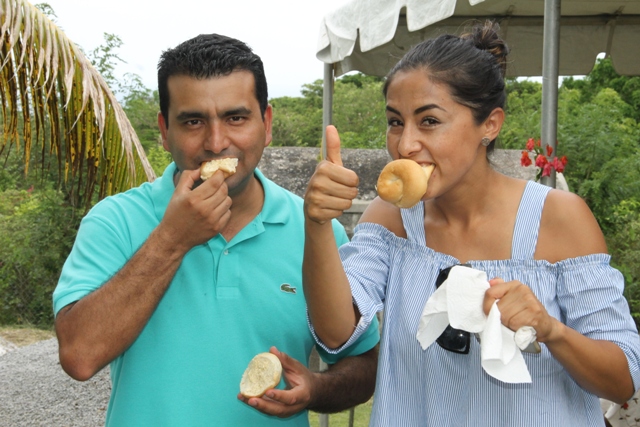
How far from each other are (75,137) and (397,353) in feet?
14.4

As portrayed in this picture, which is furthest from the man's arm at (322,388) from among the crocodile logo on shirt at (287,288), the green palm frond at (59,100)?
the green palm frond at (59,100)

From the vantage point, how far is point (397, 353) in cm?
202

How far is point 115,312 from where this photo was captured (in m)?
1.96

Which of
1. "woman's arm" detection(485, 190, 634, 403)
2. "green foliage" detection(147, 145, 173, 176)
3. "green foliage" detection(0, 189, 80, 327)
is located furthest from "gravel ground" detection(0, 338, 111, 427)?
"woman's arm" detection(485, 190, 634, 403)

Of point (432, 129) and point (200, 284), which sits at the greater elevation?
point (432, 129)

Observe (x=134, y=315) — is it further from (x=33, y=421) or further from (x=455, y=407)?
(x=33, y=421)

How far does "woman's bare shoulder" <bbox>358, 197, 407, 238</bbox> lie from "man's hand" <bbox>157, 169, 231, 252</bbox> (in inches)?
18.2

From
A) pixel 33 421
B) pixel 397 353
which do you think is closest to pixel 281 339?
pixel 397 353

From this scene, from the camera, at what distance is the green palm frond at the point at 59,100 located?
517cm

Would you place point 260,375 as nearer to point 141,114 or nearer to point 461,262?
point 461,262

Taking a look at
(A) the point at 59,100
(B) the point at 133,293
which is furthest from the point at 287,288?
(A) the point at 59,100

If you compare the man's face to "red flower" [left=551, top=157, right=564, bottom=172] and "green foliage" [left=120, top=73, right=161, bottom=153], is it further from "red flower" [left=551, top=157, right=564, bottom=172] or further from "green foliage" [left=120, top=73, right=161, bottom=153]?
"green foliage" [left=120, top=73, right=161, bottom=153]

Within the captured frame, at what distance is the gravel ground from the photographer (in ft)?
23.2

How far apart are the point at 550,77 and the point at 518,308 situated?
9.24 ft
